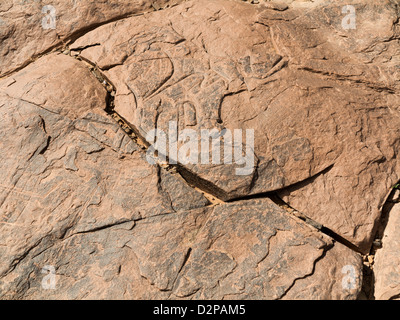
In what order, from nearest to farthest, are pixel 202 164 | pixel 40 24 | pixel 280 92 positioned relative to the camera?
pixel 202 164 < pixel 280 92 < pixel 40 24


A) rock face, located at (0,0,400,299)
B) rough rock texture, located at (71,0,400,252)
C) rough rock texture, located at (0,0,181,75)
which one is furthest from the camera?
rough rock texture, located at (0,0,181,75)

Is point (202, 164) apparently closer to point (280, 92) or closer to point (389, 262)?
point (280, 92)

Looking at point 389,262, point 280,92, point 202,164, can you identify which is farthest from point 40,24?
point 389,262

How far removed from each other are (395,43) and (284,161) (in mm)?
1555

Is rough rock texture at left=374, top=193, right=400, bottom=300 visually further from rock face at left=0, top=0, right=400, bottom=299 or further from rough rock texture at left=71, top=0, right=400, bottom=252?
rough rock texture at left=71, top=0, right=400, bottom=252

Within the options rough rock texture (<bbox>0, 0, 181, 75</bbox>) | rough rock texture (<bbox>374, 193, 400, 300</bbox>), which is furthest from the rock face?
rough rock texture (<bbox>0, 0, 181, 75</bbox>)

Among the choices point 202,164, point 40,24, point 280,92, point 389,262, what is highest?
point 40,24

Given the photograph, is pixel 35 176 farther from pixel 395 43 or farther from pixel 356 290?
pixel 395 43

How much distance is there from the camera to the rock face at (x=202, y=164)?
2898 mm

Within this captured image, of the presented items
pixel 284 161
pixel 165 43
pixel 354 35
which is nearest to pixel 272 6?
pixel 354 35

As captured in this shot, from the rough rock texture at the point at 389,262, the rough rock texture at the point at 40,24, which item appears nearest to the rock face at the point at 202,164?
the rough rock texture at the point at 389,262

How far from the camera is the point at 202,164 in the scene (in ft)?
9.98

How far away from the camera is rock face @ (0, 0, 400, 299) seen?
9.51 ft

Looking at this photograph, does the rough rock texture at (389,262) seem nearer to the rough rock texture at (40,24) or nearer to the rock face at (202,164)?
the rock face at (202,164)
